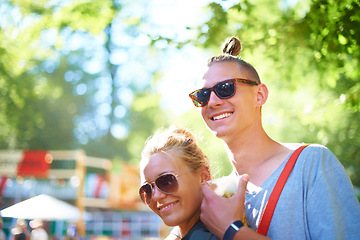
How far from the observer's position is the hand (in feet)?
5.60

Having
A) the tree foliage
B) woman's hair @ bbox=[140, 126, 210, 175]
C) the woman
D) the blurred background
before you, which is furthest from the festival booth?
the woman

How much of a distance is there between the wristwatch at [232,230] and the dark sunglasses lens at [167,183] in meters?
0.40

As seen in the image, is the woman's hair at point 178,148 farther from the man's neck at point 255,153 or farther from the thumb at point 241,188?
the thumb at point 241,188

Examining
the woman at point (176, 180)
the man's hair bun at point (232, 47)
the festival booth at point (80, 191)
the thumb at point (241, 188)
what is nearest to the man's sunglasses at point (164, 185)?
the woman at point (176, 180)

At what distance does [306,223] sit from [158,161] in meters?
0.78

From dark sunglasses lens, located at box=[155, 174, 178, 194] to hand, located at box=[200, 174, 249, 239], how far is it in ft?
0.66

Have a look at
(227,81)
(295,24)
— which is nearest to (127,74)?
(295,24)

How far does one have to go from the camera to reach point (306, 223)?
1.70m

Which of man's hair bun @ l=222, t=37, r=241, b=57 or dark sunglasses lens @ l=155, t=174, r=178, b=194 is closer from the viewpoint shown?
dark sunglasses lens @ l=155, t=174, r=178, b=194

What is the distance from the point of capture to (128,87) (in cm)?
3181

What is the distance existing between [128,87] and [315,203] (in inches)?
1206

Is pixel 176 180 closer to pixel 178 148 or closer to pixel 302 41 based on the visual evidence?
pixel 178 148

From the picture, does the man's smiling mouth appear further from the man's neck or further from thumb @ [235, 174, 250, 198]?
thumb @ [235, 174, 250, 198]


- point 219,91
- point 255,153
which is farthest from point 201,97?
point 255,153
